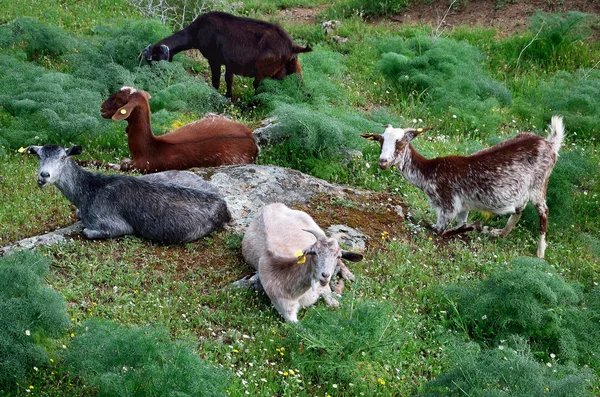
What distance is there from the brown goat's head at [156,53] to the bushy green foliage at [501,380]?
26.0ft

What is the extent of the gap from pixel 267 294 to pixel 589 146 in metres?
6.66

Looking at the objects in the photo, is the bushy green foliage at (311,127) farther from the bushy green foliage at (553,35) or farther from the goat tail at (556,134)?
the bushy green foliage at (553,35)

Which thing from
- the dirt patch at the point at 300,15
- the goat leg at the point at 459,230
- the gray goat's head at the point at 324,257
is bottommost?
the dirt patch at the point at 300,15

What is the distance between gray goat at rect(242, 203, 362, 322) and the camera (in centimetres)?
775

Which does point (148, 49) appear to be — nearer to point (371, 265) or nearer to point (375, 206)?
point (375, 206)

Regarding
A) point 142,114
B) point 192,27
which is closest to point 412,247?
point 142,114

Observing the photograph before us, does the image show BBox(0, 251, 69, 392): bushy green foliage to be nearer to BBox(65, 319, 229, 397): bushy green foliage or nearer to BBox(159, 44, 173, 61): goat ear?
BBox(65, 319, 229, 397): bushy green foliage

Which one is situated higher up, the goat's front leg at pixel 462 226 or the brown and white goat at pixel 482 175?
the brown and white goat at pixel 482 175

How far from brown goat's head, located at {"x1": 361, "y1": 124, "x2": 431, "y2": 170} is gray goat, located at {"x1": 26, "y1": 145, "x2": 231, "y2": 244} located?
6.41 feet

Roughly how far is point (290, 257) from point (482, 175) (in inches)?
107

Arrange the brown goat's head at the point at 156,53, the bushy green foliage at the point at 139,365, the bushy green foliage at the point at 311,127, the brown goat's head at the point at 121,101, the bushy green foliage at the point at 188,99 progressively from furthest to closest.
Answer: the brown goat's head at the point at 156,53, the bushy green foliage at the point at 188,99, the bushy green foliage at the point at 311,127, the brown goat's head at the point at 121,101, the bushy green foliage at the point at 139,365

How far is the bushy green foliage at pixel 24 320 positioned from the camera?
6703 millimetres

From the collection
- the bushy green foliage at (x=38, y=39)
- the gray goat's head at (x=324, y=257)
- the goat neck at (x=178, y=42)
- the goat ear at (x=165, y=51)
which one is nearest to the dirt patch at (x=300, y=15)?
the goat neck at (x=178, y=42)

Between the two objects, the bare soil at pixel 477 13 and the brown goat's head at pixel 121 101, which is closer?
the brown goat's head at pixel 121 101
